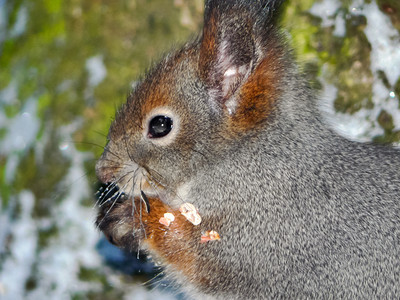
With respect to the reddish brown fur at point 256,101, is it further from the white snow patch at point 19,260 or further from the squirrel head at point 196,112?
the white snow patch at point 19,260

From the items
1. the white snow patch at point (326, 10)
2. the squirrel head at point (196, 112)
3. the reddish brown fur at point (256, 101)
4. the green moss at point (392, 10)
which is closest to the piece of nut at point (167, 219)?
the squirrel head at point (196, 112)

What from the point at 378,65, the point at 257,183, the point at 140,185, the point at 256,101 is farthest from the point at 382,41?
the point at 140,185

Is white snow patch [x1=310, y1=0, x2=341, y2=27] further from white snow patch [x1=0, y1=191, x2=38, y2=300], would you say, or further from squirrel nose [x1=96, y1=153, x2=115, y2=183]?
white snow patch [x1=0, y1=191, x2=38, y2=300]

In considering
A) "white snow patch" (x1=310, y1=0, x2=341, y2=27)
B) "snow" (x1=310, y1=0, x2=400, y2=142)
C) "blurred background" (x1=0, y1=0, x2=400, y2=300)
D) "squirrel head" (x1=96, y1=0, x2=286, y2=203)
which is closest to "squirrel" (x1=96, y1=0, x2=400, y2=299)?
"squirrel head" (x1=96, y1=0, x2=286, y2=203)

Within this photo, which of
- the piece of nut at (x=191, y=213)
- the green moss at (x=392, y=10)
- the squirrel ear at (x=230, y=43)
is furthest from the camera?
the green moss at (x=392, y=10)

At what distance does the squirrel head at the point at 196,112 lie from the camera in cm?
213

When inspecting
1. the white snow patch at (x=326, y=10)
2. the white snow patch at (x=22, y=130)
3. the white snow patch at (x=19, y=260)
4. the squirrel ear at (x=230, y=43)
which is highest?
the white snow patch at (x=22, y=130)

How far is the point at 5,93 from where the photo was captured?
353 cm

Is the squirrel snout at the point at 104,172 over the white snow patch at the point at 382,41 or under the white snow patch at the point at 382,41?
over

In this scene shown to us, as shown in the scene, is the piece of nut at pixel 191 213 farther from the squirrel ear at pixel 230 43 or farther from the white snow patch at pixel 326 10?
the white snow patch at pixel 326 10

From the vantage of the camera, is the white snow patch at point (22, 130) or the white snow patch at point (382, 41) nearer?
the white snow patch at point (382, 41)

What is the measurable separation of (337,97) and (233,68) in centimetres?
142

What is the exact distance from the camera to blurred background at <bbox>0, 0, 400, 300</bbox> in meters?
3.27

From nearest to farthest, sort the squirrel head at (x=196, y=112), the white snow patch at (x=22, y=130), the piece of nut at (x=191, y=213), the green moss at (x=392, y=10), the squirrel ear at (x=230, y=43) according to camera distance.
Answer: the squirrel ear at (x=230, y=43), the squirrel head at (x=196, y=112), the piece of nut at (x=191, y=213), the green moss at (x=392, y=10), the white snow patch at (x=22, y=130)
